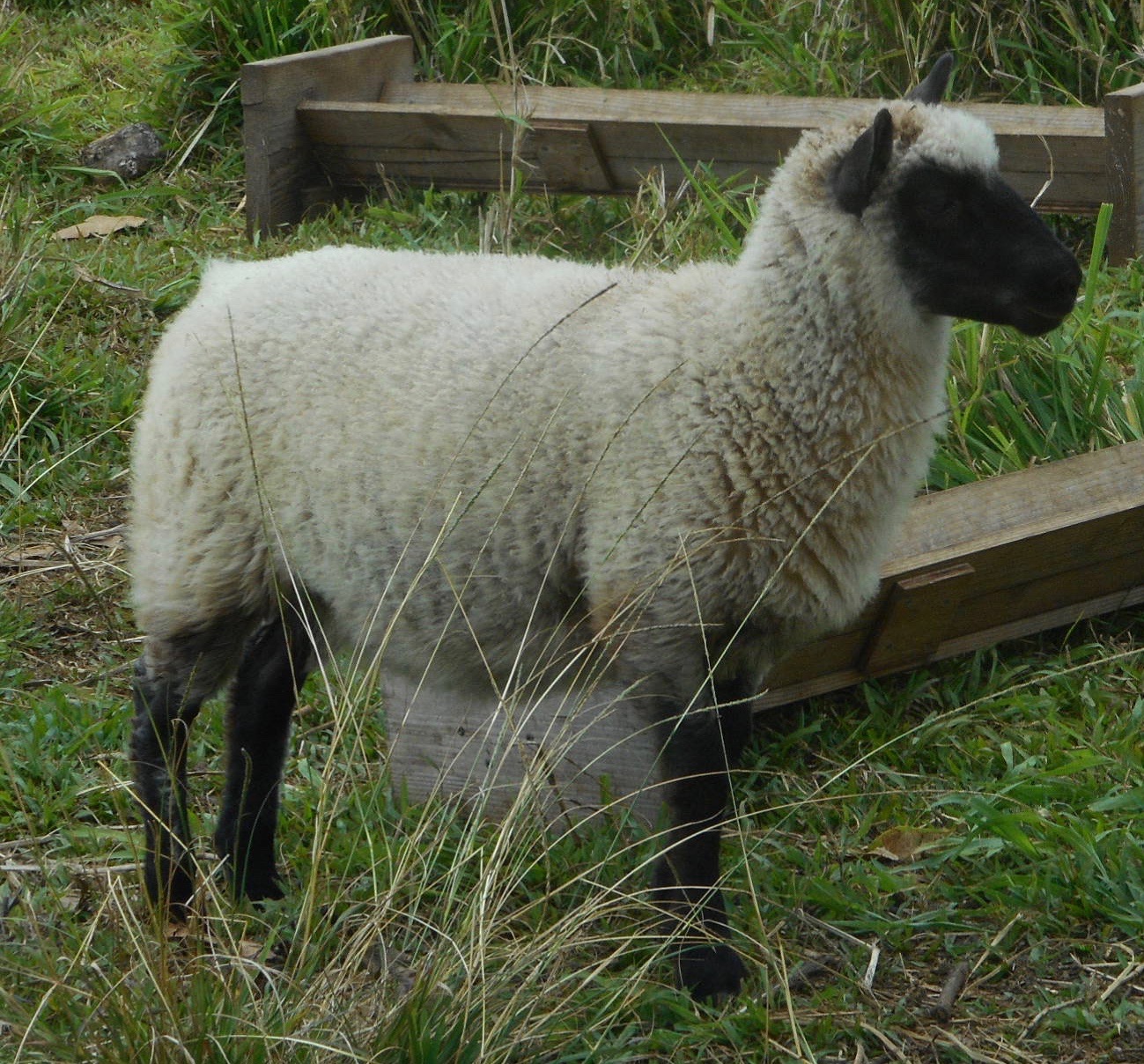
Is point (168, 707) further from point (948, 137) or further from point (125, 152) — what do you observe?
point (125, 152)

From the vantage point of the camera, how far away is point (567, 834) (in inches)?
104

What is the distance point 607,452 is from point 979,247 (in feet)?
2.63

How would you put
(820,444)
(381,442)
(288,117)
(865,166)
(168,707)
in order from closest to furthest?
(865,166) < (820,444) < (381,442) < (168,707) < (288,117)

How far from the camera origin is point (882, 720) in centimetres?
380

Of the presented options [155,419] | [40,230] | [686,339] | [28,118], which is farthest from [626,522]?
[28,118]

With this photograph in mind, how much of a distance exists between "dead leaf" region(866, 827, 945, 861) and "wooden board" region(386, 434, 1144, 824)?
0.48m

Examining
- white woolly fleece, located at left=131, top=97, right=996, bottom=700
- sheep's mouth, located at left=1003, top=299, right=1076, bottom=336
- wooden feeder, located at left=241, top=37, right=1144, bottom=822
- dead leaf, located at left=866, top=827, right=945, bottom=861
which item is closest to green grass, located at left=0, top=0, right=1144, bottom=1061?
dead leaf, located at left=866, top=827, right=945, bottom=861

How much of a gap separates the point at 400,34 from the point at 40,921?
19.4 ft

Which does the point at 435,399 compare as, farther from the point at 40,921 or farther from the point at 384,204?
the point at 384,204

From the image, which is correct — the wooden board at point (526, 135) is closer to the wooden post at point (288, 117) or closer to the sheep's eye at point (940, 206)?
the wooden post at point (288, 117)

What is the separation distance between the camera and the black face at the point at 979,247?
283cm

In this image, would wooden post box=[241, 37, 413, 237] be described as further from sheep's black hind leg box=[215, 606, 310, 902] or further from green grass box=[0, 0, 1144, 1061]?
sheep's black hind leg box=[215, 606, 310, 902]

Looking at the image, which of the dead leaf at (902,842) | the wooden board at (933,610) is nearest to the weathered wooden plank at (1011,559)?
the wooden board at (933,610)

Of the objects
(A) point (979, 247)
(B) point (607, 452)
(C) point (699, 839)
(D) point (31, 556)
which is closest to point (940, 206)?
(A) point (979, 247)
